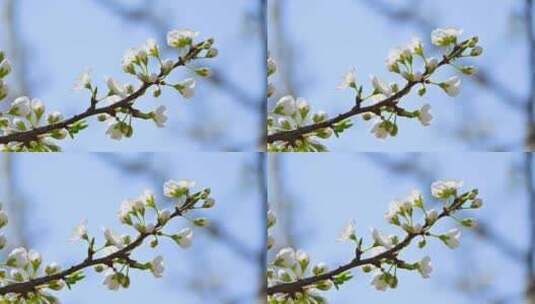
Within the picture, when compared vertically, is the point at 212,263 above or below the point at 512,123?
below

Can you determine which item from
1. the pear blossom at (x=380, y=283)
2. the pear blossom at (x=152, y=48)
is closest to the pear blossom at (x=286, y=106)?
the pear blossom at (x=152, y=48)

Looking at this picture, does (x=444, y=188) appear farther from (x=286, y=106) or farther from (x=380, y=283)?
(x=286, y=106)

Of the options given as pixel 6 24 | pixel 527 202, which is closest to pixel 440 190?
pixel 527 202

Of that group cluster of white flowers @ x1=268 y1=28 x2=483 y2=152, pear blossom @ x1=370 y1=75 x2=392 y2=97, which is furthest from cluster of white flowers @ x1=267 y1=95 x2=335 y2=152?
pear blossom @ x1=370 y1=75 x2=392 y2=97

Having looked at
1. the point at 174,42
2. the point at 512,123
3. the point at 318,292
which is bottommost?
the point at 318,292

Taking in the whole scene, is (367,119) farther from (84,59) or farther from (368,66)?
(84,59)
